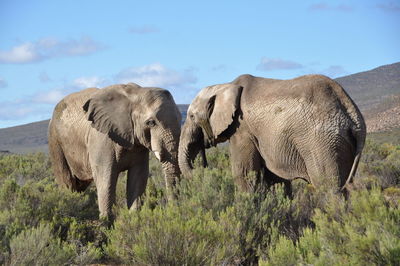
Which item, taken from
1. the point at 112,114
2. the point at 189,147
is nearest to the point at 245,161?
the point at 189,147

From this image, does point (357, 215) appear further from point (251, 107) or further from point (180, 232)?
point (251, 107)

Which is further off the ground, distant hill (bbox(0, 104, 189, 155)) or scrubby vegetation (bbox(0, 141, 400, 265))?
distant hill (bbox(0, 104, 189, 155))

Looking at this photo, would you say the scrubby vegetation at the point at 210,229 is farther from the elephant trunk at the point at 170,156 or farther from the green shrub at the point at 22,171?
the green shrub at the point at 22,171

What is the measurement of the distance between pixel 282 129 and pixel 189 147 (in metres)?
1.80

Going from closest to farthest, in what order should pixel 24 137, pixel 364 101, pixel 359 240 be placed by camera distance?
pixel 359 240
pixel 364 101
pixel 24 137

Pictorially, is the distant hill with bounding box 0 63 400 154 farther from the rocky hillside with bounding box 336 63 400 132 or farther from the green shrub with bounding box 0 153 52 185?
the green shrub with bounding box 0 153 52 185

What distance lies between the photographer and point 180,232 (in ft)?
23.0

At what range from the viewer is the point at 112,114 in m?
10.8

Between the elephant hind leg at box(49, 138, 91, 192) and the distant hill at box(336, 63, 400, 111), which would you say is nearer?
the elephant hind leg at box(49, 138, 91, 192)

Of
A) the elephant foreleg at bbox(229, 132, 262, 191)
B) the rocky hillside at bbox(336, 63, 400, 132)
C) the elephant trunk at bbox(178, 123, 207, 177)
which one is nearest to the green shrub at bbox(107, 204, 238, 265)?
the elephant foreleg at bbox(229, 132, 262, 191)

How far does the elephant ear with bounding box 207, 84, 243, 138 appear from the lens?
10.3 m

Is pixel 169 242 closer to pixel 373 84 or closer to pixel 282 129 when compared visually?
pixel 282 129

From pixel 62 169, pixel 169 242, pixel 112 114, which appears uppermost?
pixel 112 114

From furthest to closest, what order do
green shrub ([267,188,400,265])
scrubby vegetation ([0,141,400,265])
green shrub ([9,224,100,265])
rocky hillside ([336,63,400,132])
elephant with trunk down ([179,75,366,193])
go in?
rocky hillside ([336,63,400,132]) < elephant with trunk down ([179,75,366,193]) < green shrub ([9,224,100,265]) < scrubby vegetation ([0,141,400,265]) < green shrub ([267,188,400,265])
